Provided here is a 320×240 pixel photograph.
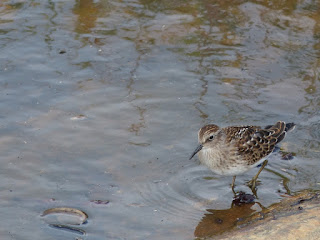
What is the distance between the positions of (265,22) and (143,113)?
3.90 meters

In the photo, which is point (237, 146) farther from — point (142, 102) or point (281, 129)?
point (142, 102)

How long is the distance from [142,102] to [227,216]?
272 centimetres

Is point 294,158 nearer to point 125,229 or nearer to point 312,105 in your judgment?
point 312,105

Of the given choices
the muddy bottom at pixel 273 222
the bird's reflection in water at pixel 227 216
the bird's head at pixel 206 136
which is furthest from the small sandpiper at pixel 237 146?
the muddy bottom at pixel 273 222

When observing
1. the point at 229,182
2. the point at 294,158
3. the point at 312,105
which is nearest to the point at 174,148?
the point at 229,182

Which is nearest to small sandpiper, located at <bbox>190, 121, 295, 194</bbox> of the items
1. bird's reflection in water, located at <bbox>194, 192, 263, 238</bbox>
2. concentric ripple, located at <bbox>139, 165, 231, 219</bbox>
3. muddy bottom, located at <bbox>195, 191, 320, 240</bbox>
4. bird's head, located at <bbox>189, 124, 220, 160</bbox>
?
bird's head, located at <bbox>189, 124, 220, 160</bbox>

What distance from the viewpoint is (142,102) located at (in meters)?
9.39

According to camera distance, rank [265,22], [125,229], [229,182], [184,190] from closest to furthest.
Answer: [125,229] < [184,190] < [229,182] < [265,22]

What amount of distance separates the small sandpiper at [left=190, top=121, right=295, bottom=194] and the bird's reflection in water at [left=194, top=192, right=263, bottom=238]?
332mm

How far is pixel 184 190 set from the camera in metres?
7.58

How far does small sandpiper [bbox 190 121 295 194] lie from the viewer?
777cm

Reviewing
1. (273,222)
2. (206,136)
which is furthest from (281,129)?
(273,222)

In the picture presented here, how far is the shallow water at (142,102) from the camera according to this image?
7312 millimetres

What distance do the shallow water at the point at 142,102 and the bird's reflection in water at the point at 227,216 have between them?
72mm
